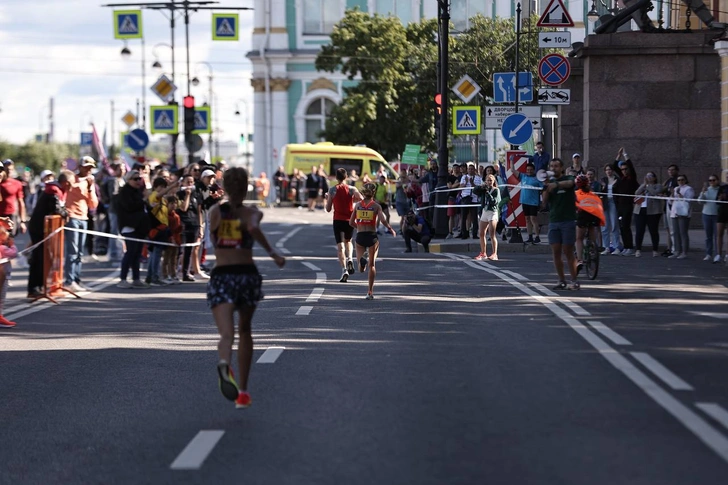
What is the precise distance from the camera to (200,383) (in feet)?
36.7

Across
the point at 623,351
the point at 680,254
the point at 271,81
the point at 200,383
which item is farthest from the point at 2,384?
the point at 271,81

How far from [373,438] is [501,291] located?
10.6 meters

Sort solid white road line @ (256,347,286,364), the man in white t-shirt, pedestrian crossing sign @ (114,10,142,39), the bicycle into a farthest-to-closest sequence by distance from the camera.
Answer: pedestrian crossing sign @ (114,10,142,39) → the man in white t-shirt → the bicycle → solid white road line @ (256,347,286,364)

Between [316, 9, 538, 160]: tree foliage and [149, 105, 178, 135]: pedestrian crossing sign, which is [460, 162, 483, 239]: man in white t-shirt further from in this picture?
[316, 9, 538, 160]: tree foliage

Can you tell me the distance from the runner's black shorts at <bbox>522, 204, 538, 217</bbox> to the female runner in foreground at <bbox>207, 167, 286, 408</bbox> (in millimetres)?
19916

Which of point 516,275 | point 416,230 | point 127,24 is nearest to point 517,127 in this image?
point 416,230

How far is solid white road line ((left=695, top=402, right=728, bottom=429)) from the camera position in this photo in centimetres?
873

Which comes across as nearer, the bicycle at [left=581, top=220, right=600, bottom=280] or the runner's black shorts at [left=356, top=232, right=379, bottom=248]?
the runner's black shorts at [left=356, top=232, right=379, bottom=248]

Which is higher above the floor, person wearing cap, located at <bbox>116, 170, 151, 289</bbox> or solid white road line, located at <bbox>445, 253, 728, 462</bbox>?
person wearing cap, located at <bbox>116, 170, 151, 289</bbox>

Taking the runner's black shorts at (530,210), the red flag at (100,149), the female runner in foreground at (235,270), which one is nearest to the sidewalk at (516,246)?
the runner's black shorts at (530,210)

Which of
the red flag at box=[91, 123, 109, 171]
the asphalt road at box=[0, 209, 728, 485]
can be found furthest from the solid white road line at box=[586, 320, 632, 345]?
the red flag at box=[91, 123, 109, 171]

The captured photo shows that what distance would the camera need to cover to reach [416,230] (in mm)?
28734

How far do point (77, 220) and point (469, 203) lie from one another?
13074 mm

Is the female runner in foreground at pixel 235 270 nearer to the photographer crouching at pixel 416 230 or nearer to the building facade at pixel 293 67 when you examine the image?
the photographer crouching at pixel 416 230
